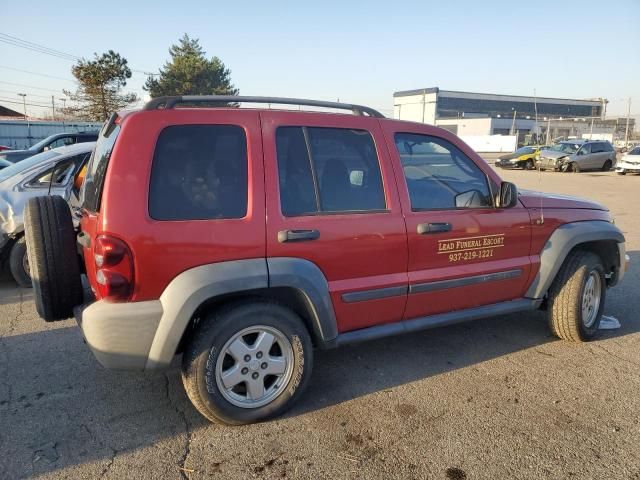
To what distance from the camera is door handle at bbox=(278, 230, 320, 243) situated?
2.91 m

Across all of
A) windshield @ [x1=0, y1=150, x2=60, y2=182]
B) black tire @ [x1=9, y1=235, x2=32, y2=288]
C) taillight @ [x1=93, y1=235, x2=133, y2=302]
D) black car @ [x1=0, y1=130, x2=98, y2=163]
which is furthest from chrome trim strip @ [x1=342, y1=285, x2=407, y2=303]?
black car @ [x1=0, y1=130, x2=98, y2=163]

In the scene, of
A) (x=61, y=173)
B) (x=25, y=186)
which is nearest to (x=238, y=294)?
(x=25, y=186)

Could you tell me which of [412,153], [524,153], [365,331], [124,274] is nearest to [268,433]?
[365,331]

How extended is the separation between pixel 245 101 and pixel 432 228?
150 cm

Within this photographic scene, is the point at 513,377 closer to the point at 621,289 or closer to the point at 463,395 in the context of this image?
the point at 463,395

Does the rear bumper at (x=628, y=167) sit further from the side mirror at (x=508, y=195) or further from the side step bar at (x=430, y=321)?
the side mirror at (x=508, y=195)

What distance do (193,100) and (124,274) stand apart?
112 cm

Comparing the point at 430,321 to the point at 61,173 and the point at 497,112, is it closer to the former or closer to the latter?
the point at 61,173

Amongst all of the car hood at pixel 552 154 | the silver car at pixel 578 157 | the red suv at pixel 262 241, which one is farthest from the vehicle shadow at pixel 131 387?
the car hood at pixel 552 154

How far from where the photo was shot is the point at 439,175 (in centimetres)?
367

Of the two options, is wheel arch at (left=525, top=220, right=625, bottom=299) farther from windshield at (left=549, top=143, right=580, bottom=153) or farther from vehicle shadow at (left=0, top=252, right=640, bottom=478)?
windshield at (left=549, top=143, right=580, bottom=153)

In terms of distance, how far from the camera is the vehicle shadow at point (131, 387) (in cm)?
276

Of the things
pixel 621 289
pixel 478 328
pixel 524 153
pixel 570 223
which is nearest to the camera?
pixel 570 223

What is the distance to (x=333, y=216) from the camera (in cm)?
310
